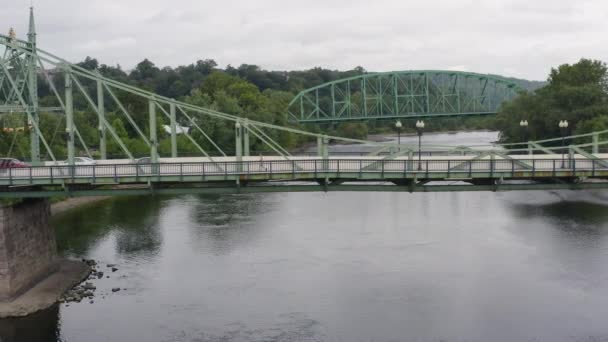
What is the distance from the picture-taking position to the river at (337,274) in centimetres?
3259

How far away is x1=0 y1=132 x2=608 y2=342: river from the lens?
32.6 m

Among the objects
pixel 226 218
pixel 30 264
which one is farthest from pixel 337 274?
pixel 226 218

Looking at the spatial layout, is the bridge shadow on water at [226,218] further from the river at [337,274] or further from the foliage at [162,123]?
the foliage at [162,123]

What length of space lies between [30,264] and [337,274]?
17.6 meters

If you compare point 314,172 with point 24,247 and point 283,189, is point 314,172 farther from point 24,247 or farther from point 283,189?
point 24,247

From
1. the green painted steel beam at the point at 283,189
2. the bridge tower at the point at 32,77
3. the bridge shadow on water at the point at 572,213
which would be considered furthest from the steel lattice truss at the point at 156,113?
the bridge shadow on water at the point at 572,213

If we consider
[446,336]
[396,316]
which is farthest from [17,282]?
[446,336]

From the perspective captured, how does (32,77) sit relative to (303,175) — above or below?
above

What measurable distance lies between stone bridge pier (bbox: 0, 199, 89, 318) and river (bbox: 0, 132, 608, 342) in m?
1.51

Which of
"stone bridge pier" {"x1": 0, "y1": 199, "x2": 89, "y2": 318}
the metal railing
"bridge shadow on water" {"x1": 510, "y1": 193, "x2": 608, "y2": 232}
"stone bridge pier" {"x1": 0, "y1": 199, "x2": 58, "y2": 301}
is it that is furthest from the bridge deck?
"bridge shadow on water" {"x1": 510, "y1": 193, "x2": 608, "y2": 232}

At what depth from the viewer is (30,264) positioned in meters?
38.0

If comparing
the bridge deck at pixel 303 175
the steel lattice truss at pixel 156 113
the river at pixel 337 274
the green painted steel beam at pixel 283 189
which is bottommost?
the river at pixel 337 274

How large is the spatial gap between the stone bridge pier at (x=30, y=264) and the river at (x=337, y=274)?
151 cm

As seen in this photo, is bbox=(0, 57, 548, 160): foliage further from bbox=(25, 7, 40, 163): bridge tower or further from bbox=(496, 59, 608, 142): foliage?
bbox=(496, 59, 608, 142): foliage
